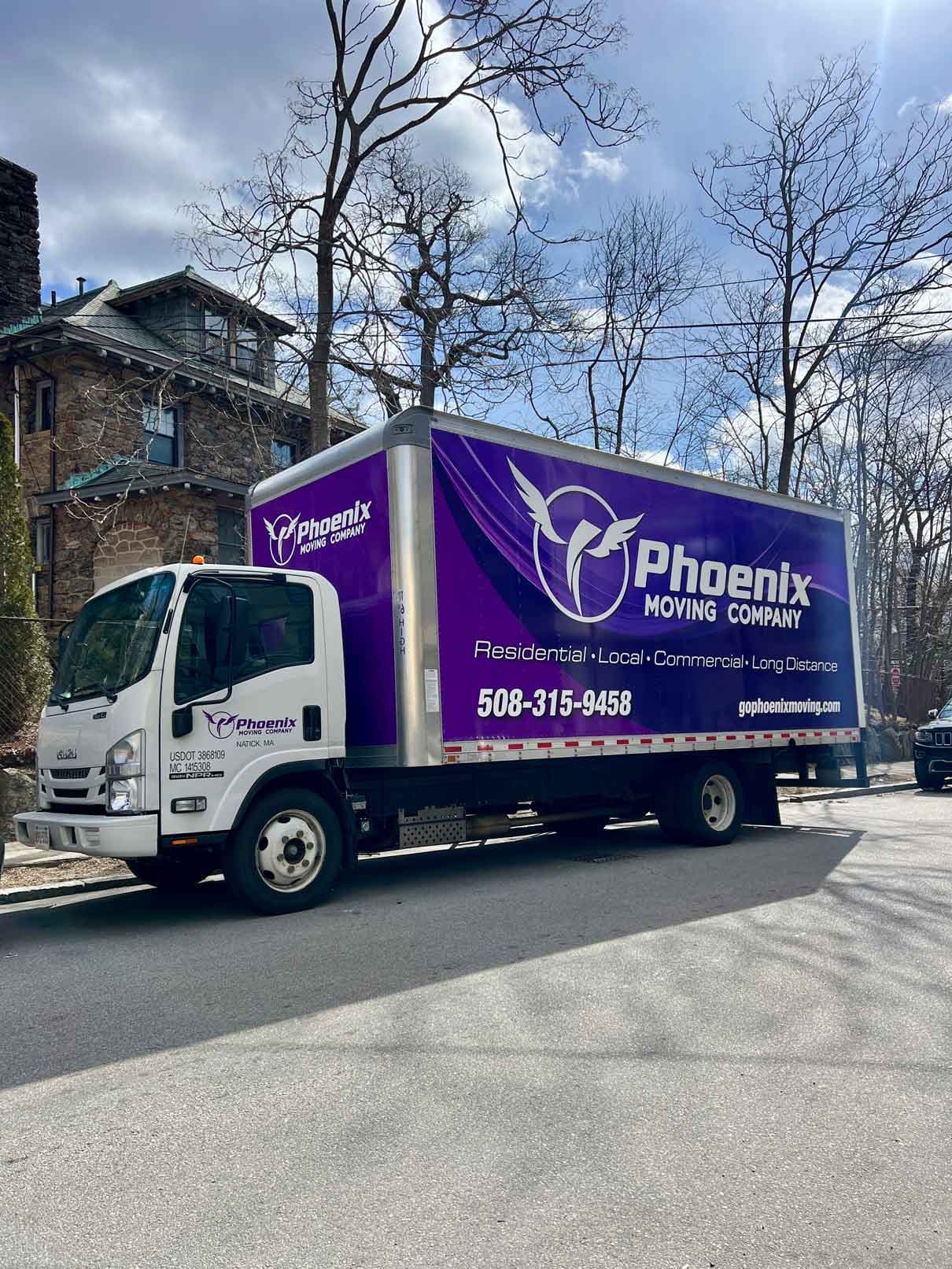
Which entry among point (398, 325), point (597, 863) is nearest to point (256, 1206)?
point (597, 863)

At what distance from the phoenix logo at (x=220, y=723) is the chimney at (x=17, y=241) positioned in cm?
1807

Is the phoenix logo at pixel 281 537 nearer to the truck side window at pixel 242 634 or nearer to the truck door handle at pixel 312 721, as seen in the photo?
the truck side window at pixel 242 634

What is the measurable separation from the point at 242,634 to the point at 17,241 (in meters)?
17.9

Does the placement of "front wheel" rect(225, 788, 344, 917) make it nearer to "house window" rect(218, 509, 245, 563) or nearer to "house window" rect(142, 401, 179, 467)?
"house window" rect(218, 509, 245, 563)

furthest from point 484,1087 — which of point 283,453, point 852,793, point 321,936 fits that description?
point 283,453

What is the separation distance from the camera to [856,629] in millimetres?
12906

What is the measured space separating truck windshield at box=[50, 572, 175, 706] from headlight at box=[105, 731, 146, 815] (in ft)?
1.43

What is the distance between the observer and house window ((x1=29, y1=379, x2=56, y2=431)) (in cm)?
2305

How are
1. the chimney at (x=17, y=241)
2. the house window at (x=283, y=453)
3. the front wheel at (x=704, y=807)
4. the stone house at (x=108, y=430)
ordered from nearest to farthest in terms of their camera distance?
1. the front wheel at (x=704, y=807)
2. the chimney at (x=17, y=241)
3. the stone house at (x=108, y=430)
4. the house window at (x=283, y=453)

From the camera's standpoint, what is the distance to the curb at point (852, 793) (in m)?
16.7

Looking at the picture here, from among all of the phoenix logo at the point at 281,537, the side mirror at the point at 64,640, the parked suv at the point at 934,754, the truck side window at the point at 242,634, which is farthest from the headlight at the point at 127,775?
the parked suv at the point at 934,754

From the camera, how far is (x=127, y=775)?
6.94 meters

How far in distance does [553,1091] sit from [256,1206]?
1346 millimetres

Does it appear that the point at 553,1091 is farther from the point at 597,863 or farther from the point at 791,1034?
the point at 597,863
